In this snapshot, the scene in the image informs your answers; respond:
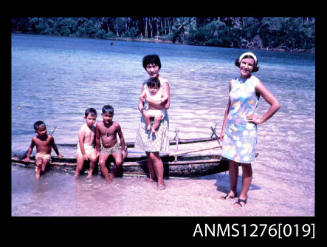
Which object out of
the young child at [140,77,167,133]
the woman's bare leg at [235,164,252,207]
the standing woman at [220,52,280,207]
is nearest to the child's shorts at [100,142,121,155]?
the young child at [140,77,167,133]

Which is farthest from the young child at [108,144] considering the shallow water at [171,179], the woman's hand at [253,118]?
the woman's hand at [253,118]

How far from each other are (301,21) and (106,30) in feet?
172

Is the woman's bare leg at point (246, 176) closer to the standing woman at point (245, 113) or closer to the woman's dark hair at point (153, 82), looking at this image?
the standing woman at point (245, 113)

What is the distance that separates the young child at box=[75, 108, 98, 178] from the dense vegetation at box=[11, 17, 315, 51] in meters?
68.4

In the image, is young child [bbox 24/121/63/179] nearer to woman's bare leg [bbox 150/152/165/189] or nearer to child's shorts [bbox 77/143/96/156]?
child's shorts [bbox 77/143/96/156]

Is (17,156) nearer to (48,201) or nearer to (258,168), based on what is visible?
(48,201)

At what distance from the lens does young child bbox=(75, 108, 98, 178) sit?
4.57m

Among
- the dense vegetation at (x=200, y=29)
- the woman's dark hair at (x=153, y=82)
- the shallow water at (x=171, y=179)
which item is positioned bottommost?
the shallow water at (x=171, y=179)

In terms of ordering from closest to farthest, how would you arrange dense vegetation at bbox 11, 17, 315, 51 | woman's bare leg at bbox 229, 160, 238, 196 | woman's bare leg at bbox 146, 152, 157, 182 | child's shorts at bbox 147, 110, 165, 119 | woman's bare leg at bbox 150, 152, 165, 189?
woman's bare leg at bbox 229, 160, 238, 196 < child's shorts at bbox 147, 110, 165, 119 < woman's bare leg at bbox 150, 152, 165, 189 < woman's bare leg at bbox 146, 152, 157, 182 < dense vegetation at bbox 11, 17, 315, 51

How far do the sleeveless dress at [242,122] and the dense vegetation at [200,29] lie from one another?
68.5 metres

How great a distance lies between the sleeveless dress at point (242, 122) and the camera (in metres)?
3.50

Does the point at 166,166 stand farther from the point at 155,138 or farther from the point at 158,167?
the point at 155,138

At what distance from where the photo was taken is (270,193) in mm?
4621
